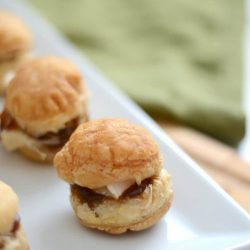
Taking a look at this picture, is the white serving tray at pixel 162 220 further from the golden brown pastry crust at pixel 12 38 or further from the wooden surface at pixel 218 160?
the golden brown pastry crust at pixel 12 38

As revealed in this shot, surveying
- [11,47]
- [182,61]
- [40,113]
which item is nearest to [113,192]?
[40,113]

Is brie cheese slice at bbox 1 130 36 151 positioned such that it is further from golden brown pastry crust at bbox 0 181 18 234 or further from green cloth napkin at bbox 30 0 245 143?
green cloth napkin at bbox 30 0 245 143

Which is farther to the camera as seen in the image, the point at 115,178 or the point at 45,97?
the point at 45,97

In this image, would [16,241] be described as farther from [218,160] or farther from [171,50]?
[171,50]

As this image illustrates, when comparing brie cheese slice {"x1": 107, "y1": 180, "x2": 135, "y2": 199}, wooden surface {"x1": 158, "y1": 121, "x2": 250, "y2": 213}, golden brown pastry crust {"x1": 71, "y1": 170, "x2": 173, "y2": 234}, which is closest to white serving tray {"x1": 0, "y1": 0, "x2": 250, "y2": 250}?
golden brown pastry crust {"x1": 71, "y1": 170, "x2": 173, "y2": 234}

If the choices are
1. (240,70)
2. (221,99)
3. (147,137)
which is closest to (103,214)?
(147,137)

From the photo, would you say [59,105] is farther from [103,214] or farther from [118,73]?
[118,73]

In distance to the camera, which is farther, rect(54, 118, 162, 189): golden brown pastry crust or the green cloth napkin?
the green cloth napkin

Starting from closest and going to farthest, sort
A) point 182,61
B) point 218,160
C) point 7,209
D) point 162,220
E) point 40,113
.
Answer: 1. point 7,209
2. point 162,220
3. point 40,113
4. point 218,160
5. point 182,61
